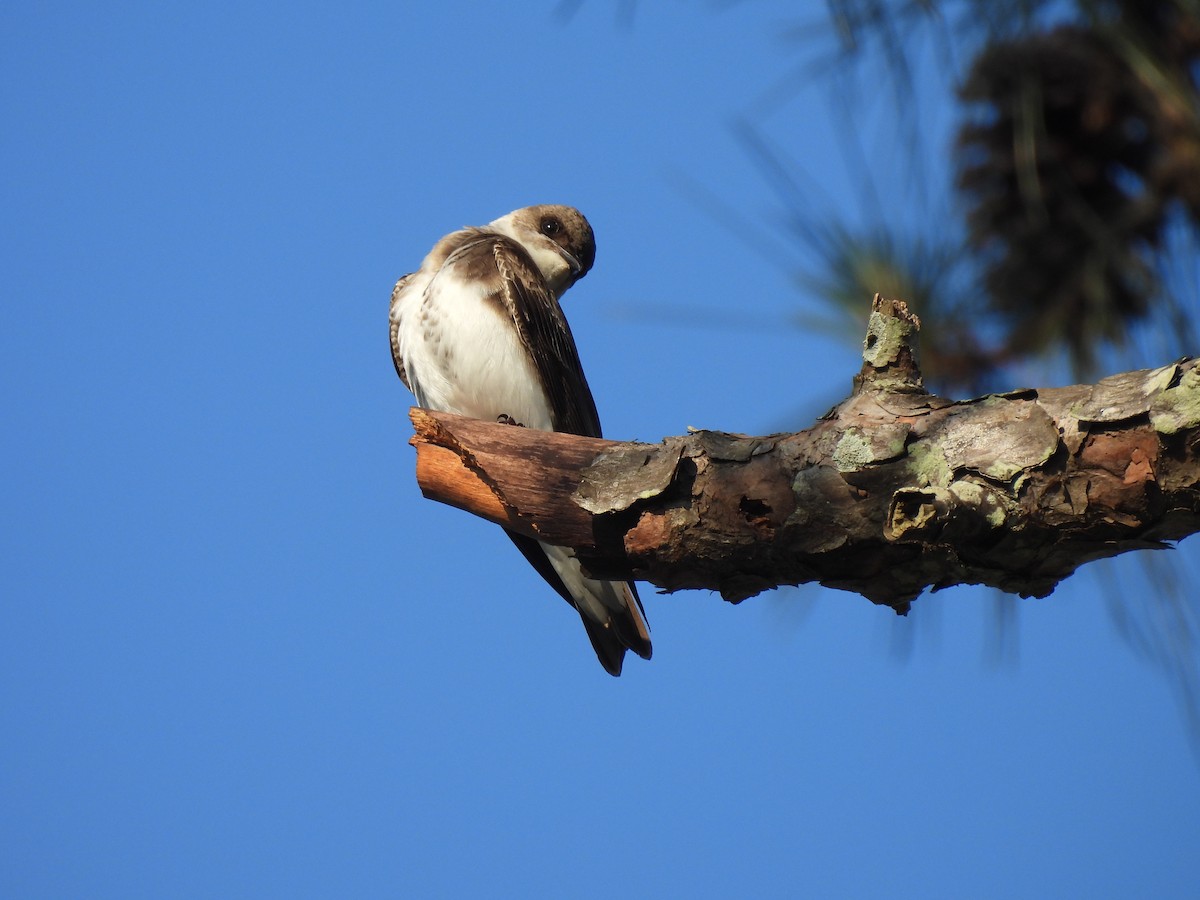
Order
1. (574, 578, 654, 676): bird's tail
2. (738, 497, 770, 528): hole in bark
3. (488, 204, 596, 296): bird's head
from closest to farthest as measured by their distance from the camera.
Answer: (738, 497, 770, 528): hole in bark
(574, 578, 654, 676): bird's tail
(488, 204, 596, 296): bird's head

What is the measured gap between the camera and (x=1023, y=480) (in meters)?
2.60

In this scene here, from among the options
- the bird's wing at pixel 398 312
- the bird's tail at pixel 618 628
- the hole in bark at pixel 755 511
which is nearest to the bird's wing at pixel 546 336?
the bird's wing at pixel 398 312

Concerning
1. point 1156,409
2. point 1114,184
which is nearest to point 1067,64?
point 1114,184

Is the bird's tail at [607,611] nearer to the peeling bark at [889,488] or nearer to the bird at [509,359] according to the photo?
the bird at [509,359]

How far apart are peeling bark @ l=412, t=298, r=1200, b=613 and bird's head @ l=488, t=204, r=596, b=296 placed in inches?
103

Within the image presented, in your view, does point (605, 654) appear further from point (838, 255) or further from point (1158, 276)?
point (1158, 276)

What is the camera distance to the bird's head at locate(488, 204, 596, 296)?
585cm

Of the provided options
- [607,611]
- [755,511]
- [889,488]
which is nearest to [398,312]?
[607,611]

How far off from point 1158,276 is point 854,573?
203cm

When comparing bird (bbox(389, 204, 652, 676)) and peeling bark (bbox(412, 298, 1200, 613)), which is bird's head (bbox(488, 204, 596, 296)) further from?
peeling bark (bbox(412, 298, 1200, 613))

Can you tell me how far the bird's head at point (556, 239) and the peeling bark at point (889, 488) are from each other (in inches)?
103

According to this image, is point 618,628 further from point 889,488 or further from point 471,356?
point 889,488

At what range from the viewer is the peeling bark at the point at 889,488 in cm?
250

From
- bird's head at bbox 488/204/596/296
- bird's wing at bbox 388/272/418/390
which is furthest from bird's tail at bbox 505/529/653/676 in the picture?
bird's head at bbox 488/204/596/296
